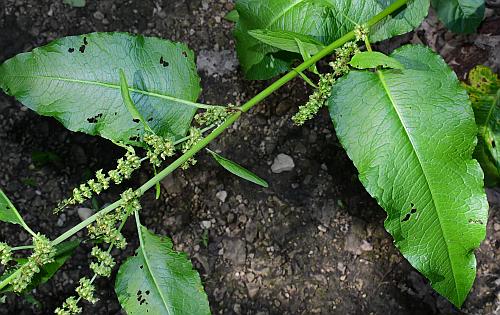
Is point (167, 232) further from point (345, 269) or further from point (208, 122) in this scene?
point (208, 122)

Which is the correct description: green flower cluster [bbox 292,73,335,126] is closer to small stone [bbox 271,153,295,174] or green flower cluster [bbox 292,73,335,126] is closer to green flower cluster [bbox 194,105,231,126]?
green flower cluster [bbox 194,105,231,126]

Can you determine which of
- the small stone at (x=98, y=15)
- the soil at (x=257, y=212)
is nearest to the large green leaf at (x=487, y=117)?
the soil at (x=257, y=212)

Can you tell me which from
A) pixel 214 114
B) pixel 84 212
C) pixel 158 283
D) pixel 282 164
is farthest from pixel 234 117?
pixel 84 212

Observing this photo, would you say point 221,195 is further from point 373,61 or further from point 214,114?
point 373,61

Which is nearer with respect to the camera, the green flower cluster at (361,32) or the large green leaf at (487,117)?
the green flower cluster at (361,32)

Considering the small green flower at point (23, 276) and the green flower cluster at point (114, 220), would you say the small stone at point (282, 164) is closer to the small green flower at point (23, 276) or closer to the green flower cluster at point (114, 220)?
the green flower cluster at point (114, 220)

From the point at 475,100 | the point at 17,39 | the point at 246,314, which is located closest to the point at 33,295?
the point at 246,314

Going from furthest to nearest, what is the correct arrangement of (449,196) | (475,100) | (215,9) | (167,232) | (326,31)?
(215,9)
(167,232)
(475,100)
(326,31)
(449,196)

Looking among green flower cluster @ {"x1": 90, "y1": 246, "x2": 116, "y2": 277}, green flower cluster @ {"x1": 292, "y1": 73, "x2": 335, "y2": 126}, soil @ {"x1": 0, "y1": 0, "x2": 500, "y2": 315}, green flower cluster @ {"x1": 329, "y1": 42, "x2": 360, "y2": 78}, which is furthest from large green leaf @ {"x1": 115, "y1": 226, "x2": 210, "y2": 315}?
soil @ {"x1": 0, "y1": 0, "x2": 500, "y2": 315}
